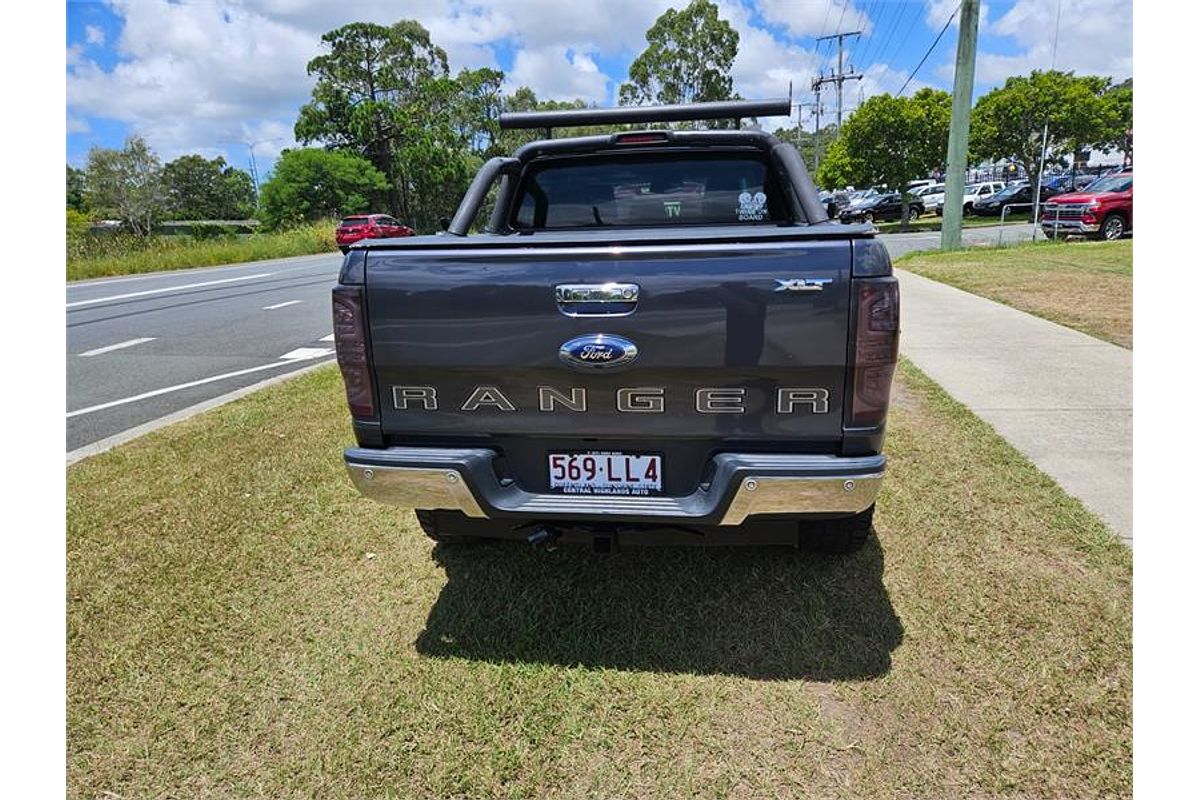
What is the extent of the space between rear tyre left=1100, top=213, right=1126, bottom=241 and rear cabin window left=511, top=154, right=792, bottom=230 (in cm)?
1885

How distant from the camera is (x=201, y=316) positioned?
11844 millimetres

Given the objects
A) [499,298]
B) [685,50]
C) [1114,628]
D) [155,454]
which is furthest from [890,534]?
[685,50]

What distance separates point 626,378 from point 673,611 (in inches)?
45.8

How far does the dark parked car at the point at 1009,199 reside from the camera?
1393 inches

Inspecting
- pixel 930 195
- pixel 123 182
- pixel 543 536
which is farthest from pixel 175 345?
pixel 123 182

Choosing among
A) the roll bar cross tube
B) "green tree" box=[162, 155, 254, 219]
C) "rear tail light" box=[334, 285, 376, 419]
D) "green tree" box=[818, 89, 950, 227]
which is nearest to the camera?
"rear tail light" box=[334, 285, 376, 419]

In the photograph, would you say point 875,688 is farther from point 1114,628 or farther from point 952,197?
point 952,197

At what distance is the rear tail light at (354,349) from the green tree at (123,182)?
64.3 m

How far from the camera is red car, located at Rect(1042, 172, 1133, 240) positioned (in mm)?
18156

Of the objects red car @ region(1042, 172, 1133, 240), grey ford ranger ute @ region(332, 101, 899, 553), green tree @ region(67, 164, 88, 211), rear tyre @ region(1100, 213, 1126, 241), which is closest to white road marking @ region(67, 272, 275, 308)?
grey ford ranger ute @ region(332, 101, 899, 553)

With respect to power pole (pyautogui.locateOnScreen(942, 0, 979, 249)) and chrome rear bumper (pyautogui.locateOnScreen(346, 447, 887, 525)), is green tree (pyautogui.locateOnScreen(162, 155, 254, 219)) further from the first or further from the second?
chrome rear bumper (pyautogui.locateOnScreen(346, 447, 887, 525))

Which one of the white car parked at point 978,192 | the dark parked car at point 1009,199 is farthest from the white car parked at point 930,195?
the dark parked car at point 1009,199

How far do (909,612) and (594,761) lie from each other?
4.90 feet

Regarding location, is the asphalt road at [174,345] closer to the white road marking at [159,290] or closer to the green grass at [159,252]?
the white road marking at [159,290]
